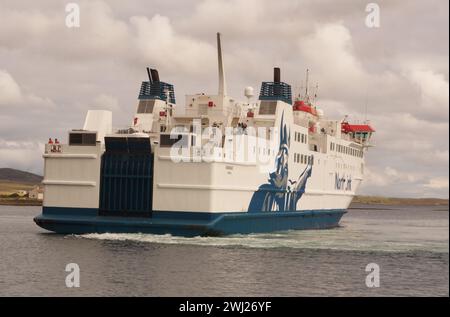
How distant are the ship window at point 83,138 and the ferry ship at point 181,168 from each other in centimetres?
5

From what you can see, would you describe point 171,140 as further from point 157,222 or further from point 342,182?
point 342,182

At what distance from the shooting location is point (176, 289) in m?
20.5

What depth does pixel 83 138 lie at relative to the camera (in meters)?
34.7

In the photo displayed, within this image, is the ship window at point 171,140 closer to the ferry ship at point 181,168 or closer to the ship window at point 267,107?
the ferry ship at point 181,168

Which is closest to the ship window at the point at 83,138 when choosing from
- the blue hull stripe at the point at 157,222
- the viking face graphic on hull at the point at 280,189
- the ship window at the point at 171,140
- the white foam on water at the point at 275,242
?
the blue hull stripe at the point at 157,222

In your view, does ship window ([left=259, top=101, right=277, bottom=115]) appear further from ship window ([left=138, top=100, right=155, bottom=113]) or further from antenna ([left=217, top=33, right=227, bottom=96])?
ship window ([left=138, top=100, right=155, bottom=113])

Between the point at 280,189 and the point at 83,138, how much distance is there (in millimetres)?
11871

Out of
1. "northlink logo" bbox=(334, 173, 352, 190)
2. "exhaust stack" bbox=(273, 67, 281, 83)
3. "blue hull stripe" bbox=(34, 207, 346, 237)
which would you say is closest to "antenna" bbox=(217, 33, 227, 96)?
"exhaust stack" bbox=(273, 67, 281, 83)

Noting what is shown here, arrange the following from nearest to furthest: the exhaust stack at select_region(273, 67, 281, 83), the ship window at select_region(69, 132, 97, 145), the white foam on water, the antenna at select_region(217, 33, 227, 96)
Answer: the white foam on water → the ship window at select_region(69, 132, 97, 145) → the antenna at select_region(217, 33, 227, 96) → the exhaust stack at select_region(273, 67, 281, 83)

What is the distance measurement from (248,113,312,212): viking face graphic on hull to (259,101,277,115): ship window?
2.54 feet

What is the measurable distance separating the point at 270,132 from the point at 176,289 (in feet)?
63.3

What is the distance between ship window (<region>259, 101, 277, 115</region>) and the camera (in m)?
39.6
